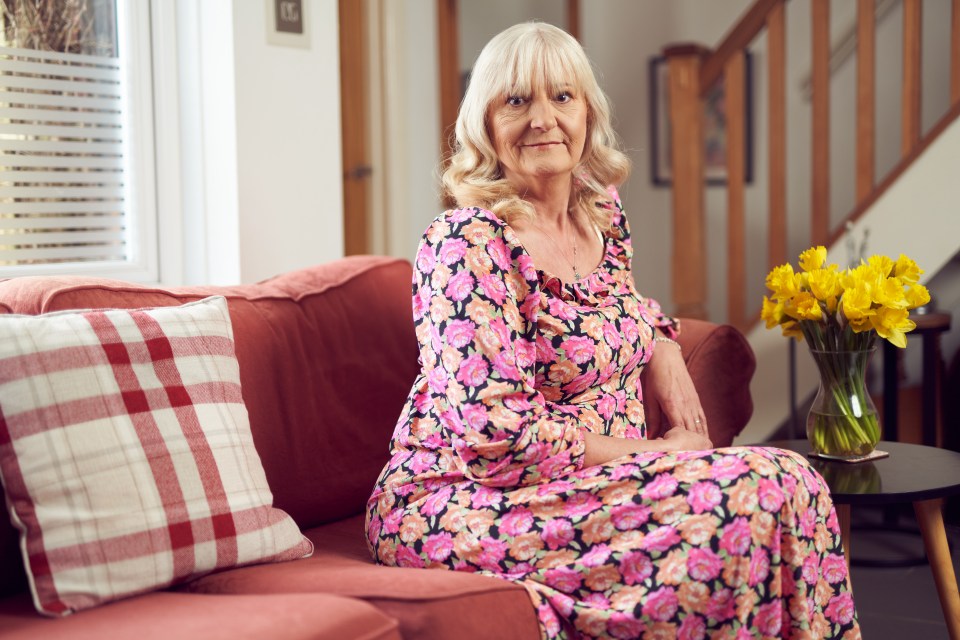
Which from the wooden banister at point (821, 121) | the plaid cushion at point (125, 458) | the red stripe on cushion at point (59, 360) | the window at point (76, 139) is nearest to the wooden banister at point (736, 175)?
the wooden banister at point (821, 121)

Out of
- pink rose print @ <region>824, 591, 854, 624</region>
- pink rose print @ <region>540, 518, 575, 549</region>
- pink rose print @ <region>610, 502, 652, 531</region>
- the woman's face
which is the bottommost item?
pink rose print @ <region>824, 591, 854, 624</region>

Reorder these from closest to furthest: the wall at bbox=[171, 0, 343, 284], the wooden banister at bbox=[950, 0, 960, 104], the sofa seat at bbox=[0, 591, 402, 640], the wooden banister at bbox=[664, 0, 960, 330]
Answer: the sofa seat at bbox=[0, 591, 402, 640], the wall at bbox=[171, 0, 343, 284], the wooden banister at bbox=[950, 0, 960, 104], the wooden banister at bbox=[664, 0, 960, 330]

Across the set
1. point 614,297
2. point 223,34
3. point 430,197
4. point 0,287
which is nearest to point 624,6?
point 430,197

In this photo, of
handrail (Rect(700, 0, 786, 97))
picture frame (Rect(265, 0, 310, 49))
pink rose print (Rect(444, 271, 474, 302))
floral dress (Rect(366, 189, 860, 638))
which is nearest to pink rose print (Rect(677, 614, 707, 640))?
floral dress (Rect(366, 189, 860, 638))

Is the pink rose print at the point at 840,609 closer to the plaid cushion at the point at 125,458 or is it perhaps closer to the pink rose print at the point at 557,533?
the pink rose print at the point at 557,533

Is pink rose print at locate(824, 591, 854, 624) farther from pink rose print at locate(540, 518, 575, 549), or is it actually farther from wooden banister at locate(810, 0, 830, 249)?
wooden banister at locate(810, 0, 830, 249)

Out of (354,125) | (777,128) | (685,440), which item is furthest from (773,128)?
(685,440)

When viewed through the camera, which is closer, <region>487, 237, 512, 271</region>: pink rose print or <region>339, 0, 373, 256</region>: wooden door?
<region>487, 237, 512, 271</region>: pink rose print

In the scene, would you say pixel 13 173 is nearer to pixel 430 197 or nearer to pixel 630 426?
pixel 630 426

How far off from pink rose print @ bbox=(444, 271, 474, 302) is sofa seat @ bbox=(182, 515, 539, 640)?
438mm

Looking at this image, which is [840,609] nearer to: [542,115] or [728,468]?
[728,468]

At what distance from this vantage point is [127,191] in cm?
266

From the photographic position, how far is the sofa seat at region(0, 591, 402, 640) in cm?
136

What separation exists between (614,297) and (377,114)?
7.00ft
